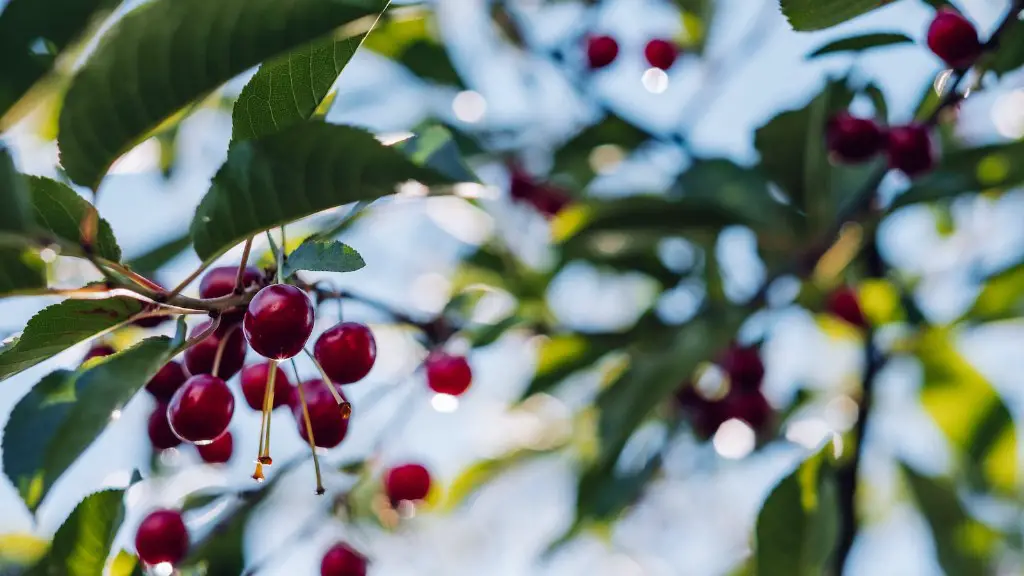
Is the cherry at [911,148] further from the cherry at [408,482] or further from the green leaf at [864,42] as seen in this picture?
the cherry at [408,482]

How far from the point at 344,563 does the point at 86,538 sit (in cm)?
52

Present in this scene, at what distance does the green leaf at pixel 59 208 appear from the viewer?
2.75 ft

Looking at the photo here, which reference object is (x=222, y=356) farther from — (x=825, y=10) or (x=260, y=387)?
(x=825, y=10)

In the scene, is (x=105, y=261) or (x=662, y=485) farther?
(x=662, y=485)

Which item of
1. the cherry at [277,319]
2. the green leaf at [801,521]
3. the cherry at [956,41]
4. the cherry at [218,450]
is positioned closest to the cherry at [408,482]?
the cherry at [218,450]

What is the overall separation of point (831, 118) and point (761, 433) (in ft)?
2.95

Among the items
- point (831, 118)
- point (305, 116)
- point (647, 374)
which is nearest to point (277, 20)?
point (305, 116)

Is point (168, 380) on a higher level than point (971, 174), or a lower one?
higher

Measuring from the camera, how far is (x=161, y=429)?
4.25 feet

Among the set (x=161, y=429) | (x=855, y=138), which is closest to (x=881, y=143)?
(x=855, y=138)

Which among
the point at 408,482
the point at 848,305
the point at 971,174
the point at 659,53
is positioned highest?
the point at 971,174

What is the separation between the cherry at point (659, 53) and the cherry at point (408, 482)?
147cm

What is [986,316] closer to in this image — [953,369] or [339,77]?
[953,369]

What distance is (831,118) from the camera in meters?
1.93
